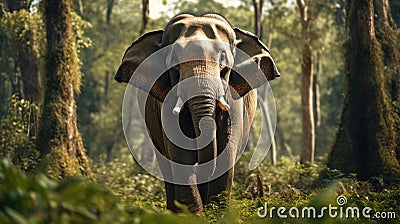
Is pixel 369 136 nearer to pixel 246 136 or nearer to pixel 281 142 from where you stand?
pixel 246 136

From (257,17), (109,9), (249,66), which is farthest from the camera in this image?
(109,9)

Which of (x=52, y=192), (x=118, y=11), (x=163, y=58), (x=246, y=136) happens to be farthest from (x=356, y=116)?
Result: (x=118, y=11)

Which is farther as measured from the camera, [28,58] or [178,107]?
[28,58]

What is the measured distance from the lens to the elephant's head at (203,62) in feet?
31.1

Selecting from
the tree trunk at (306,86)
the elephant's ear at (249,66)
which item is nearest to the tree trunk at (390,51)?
the elephant's ear at (249,66)

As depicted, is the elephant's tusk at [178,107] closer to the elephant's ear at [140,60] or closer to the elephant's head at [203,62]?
the elephant's head at [203,62]

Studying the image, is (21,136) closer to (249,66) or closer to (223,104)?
(249,66)

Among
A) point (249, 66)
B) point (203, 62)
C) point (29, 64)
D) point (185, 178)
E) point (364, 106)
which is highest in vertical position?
point (203, 62)

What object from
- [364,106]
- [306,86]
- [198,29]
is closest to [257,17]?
[306,86]

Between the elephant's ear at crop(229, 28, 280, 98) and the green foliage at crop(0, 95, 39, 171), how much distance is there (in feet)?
19.5

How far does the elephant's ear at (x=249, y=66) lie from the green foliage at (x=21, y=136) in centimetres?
595

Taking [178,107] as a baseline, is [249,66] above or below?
above

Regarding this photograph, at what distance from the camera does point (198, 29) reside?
396 inches

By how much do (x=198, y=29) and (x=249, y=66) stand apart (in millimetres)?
1002
